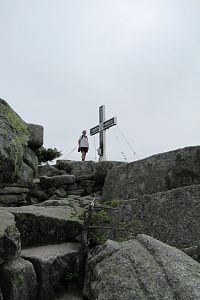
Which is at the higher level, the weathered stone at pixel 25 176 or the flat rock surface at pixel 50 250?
the weathered stone at pixel 25 176

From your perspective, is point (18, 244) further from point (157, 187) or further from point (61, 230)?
point (157, 187)

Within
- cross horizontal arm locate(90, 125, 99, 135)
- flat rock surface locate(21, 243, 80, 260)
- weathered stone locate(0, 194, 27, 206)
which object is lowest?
flat rock surface locate(21, 243, 80, 260)

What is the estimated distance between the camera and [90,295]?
182 inches

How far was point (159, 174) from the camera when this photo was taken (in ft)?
24.0

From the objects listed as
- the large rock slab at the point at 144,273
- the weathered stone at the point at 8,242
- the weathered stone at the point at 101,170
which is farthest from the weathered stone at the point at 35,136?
the large rock slab at the point at 144,273

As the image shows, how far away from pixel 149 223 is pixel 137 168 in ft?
6.55

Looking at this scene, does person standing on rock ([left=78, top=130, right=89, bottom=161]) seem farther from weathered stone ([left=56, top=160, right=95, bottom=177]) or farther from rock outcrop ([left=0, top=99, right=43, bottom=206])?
rock outcrop ([left=0, top=99, right=43, bottom=206])

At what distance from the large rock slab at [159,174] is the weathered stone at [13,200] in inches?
111

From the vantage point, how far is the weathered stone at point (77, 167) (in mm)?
11875

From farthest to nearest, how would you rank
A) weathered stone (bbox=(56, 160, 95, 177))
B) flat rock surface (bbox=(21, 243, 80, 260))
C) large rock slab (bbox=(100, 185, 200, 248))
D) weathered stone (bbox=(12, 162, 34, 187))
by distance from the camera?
weathered stone (bbox=(56, 160, 95, 177)) < weathered stone (bbox=(12, 162, 34, 187)) < large rock slab (bbox=(100, 185, 200, 248)) < flat rock surface (bbox=(21, 243, 80, 260))

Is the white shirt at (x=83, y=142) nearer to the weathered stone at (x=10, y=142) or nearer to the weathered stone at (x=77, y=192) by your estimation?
the weathered stone at (x=77, y=192)

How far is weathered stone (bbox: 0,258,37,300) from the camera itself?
179 inches

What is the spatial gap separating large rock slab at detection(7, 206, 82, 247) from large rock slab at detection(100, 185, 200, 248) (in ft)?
1.88

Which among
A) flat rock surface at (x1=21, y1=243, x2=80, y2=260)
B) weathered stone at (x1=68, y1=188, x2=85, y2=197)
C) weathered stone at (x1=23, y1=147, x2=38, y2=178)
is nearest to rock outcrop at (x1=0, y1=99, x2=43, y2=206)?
flat rock surface at (x1=21, y1=243, x2=80, y2=260)
